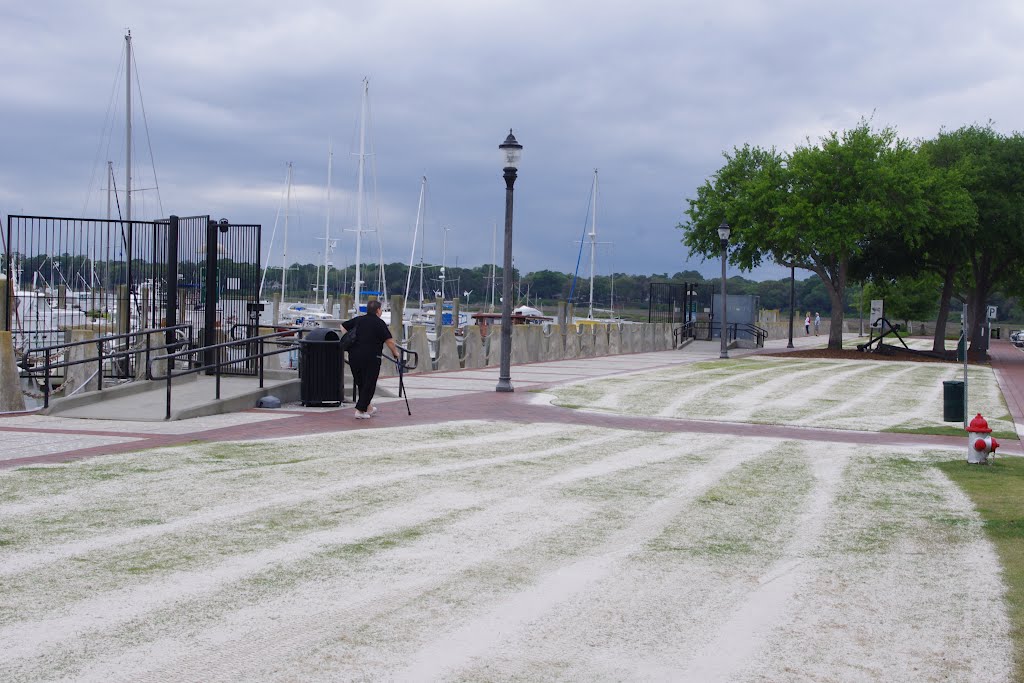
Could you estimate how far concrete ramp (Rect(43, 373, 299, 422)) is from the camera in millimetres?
14930

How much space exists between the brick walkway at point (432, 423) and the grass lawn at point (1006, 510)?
2.34m

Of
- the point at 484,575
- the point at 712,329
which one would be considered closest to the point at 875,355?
the point at 712,329

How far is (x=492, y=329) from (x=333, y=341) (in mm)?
16390

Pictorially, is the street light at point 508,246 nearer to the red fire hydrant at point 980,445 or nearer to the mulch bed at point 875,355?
the red fire hydrant at point 980,445

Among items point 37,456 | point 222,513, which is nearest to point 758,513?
point 222,513

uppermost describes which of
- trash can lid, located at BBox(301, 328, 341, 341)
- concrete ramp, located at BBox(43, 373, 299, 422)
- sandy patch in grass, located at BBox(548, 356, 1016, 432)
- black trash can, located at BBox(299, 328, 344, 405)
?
trash can lid, located at BBox(301, 328, 341, 341)

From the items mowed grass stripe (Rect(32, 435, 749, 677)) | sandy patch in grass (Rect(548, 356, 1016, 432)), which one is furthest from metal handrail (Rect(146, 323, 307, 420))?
mowed grass stripe (Rect(32, 435, 749, 677))

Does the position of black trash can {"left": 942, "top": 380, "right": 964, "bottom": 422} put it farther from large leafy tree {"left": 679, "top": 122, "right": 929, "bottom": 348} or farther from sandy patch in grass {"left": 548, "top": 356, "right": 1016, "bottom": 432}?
large leafy tree {"left": 679, "top": 122, "right": 929, "bottom": 348}

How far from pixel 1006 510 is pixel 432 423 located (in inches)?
318

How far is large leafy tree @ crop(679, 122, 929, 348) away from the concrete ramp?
30.5m

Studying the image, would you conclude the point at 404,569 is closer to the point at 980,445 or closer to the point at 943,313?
the point at 980,445

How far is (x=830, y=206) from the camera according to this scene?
43656mm

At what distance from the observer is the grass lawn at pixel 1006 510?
5938 millimetres

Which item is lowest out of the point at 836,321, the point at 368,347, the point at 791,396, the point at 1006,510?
the point at 791,396
